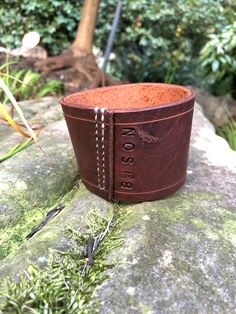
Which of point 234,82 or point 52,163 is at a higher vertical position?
point 52,163

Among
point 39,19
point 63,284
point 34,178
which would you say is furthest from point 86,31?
point 63,284

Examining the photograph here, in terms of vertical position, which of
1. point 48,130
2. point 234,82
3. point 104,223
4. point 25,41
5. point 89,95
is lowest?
point 234,82

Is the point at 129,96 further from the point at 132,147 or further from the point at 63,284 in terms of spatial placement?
the point at 63,284

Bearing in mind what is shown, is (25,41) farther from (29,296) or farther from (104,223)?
(29,296)

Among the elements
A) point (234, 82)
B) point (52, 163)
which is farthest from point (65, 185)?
point (234, 82)

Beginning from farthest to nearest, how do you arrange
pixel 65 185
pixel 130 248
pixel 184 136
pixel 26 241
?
1. pixel 65 185
2. pixel 184 136
3. pixel 26 241
4. pixel 130 248

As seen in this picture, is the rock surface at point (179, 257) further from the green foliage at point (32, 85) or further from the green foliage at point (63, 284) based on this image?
the green foliage at point (32, 85)

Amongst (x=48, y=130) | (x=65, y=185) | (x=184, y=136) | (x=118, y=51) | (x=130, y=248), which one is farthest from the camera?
(x=118, y=51)
